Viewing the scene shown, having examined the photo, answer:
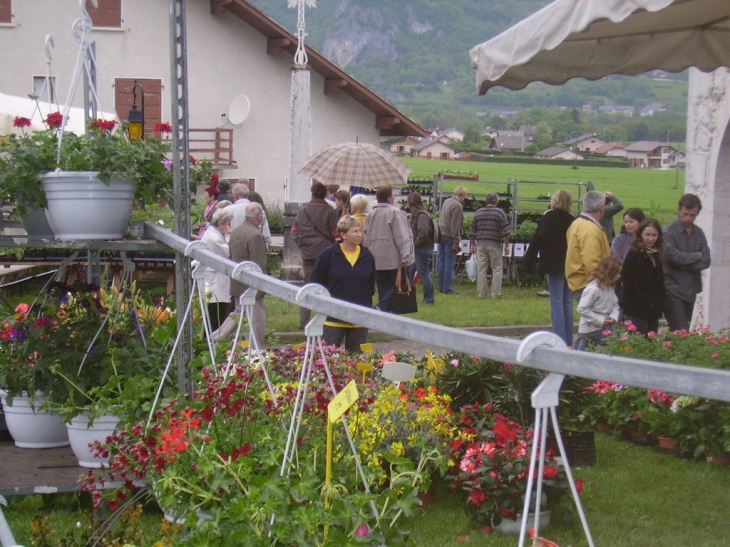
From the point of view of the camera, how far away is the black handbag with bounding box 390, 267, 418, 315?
30.9 feet

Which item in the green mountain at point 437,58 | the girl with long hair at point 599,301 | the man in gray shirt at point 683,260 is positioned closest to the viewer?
the girl with long hair at point 599,301

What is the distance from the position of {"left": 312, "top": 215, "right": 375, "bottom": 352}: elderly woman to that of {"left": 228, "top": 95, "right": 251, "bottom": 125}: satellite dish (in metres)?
16.9

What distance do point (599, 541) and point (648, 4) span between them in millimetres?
2299

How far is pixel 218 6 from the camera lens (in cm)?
2303

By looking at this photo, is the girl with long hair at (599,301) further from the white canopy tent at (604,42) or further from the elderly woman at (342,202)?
the elderly woman at (342,202)

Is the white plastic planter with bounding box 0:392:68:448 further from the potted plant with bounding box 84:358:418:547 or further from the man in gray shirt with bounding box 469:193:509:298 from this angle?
the man in gray shirt with bounding box 469:193:509:298

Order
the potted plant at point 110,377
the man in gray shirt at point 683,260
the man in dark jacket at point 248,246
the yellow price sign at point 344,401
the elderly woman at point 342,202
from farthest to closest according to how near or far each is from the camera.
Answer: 1. the elderly woman at point 342,202
2. the man in dark jacket at point 248,246
3. the man in gray shirt at point 683,260
4. the potted plant at point 110,377
5. the yellow price sign at point 344,401

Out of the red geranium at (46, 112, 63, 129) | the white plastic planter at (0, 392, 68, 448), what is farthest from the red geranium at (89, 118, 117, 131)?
the white plastic planter at (0, 392, 68, 448)

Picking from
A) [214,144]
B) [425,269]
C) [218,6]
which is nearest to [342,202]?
[425,269]

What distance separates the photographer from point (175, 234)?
3193mm

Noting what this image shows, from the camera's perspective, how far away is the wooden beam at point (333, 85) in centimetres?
2358

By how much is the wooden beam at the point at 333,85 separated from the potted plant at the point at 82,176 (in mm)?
20399

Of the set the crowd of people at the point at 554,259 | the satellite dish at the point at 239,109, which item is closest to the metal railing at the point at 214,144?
the satellite dish at the point at 239,109

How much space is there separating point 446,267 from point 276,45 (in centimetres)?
1082
